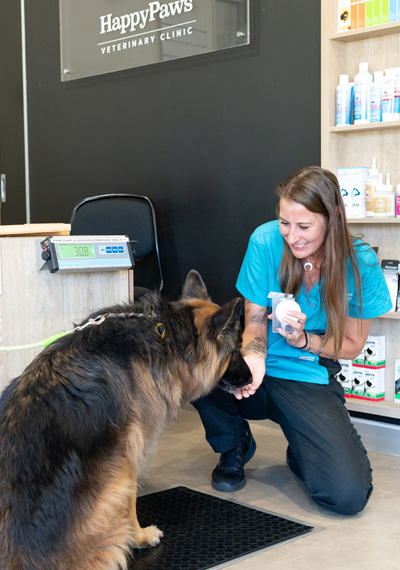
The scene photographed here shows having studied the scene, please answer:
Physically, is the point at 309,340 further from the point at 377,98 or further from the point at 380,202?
the point at 377,98

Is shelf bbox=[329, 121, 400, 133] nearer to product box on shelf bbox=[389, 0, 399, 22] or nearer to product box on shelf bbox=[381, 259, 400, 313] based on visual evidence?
product box on shelf bbox=[389, 0, 399, 22]

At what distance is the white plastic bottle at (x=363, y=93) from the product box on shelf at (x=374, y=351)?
109 cm

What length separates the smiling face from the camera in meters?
2.59

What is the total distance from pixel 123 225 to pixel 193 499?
75.0 inches

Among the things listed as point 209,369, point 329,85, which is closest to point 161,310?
Result: point 209,369

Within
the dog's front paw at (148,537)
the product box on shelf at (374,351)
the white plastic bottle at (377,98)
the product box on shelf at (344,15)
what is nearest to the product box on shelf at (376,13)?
the product box on shelf at (344,15)

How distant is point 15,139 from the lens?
216 inches

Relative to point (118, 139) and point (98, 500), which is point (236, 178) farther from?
point (98, 500)

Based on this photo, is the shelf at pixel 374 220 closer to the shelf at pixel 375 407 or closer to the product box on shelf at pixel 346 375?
the product box on shelf at pixel 346 375

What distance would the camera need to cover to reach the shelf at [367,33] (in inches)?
131

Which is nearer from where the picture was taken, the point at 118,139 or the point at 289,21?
the point at 289,21

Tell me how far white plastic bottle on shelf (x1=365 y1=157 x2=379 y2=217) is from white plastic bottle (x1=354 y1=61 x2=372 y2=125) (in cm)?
26

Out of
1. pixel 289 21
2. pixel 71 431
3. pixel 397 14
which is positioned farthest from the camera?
pixel 289 21

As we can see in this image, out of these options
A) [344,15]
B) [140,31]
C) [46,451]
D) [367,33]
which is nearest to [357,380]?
[367,33]
